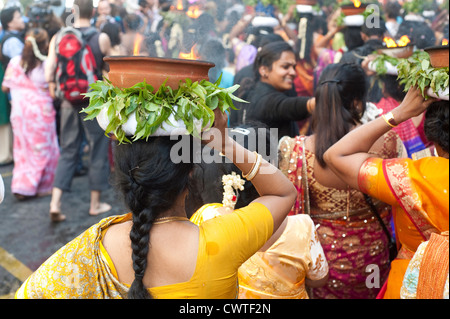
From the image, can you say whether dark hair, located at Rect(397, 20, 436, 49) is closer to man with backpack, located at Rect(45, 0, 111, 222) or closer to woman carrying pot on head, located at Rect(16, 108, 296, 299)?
man with backpack, located at Rect(45, 0, 111, 222)

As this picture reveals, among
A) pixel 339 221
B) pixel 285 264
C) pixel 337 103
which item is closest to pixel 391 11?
pixel 337 103

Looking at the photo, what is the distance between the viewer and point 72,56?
4914 millimetres

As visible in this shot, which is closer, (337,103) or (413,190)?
(413,190)

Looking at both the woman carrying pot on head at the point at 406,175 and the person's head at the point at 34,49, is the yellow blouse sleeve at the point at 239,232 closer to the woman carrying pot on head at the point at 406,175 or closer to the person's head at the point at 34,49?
the woman carrying pot on head at the point at 406,175

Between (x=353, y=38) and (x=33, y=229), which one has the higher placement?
(x=353, y=38)

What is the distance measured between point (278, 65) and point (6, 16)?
13.1ft

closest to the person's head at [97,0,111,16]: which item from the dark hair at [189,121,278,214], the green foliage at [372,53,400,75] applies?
the green foliage at [372,53,400,75]

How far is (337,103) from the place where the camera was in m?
2.91

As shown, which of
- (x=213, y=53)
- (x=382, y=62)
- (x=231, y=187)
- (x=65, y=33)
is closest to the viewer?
(x=231, y=187)

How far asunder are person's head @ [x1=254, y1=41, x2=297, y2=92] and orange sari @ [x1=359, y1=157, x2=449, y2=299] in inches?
82.1

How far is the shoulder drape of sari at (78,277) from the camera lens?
Result: 157cm

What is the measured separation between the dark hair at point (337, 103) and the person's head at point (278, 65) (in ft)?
3.67

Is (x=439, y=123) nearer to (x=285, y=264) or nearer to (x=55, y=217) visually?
(x=285, y=264)
